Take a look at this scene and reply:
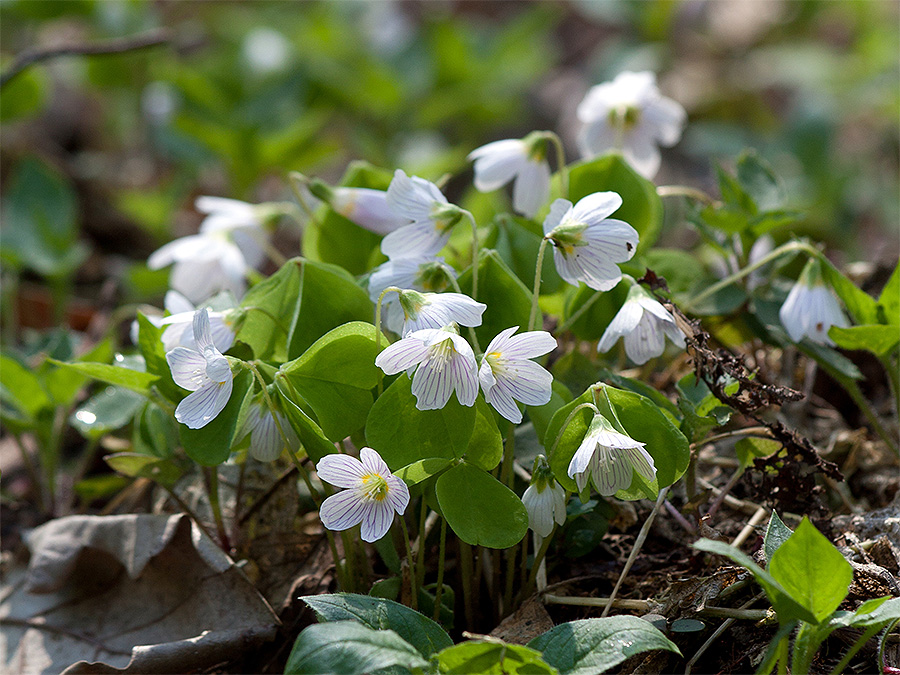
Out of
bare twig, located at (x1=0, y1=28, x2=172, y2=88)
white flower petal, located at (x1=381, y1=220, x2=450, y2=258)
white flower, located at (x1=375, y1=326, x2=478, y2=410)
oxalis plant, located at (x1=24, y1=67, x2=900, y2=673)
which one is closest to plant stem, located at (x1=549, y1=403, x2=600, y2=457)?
oxalis plant, located at (x1=24, y1=67, x2=900, y2=673)

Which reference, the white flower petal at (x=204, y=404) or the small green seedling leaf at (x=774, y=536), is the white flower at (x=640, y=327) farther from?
the white flower petal at (x=204, y=404)

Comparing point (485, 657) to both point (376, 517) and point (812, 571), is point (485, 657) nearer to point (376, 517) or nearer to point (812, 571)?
point (376, 517)

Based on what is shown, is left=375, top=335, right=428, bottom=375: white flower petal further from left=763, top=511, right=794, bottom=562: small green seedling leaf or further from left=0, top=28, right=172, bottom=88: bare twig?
left=0, top=28, right=172, bottom=88: bare twig

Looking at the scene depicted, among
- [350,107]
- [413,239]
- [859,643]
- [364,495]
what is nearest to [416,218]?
[413,239]

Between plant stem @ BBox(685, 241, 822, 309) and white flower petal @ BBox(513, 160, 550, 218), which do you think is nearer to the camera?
plant stem @ BBox(685, 241, 822, 309)

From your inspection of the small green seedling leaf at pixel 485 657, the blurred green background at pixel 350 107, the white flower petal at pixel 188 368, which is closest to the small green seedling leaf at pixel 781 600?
the small green seedling leaf at pixel 485 657

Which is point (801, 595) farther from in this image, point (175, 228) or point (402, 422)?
point (175, 228)

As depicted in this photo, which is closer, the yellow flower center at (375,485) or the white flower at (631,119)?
the yellow flower center at (375,485)
